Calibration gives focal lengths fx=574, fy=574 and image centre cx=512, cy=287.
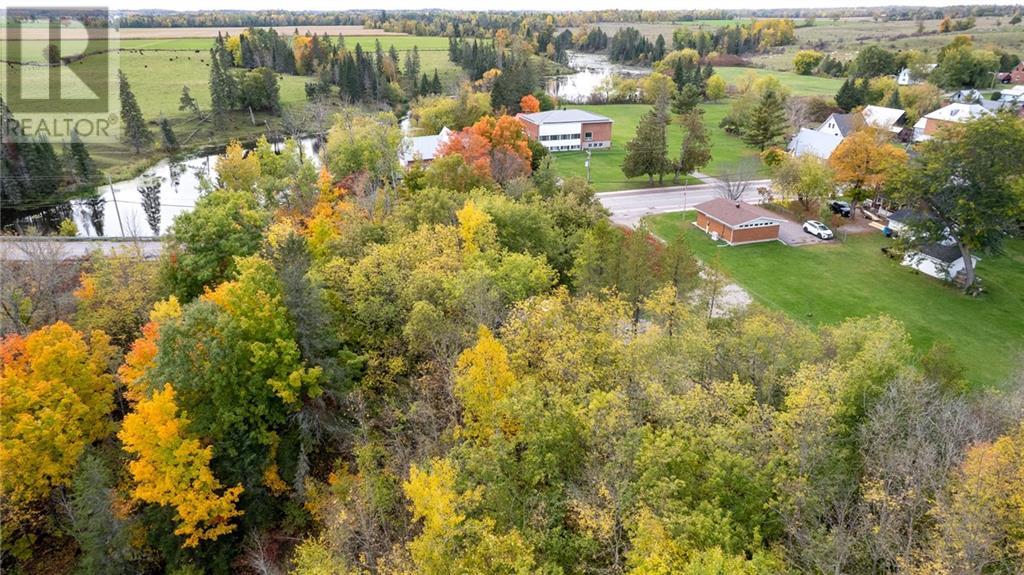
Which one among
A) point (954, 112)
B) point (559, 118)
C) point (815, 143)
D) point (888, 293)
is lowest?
point (888, 293)

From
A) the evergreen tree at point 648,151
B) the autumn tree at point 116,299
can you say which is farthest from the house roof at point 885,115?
the autumn tree at point 116,299

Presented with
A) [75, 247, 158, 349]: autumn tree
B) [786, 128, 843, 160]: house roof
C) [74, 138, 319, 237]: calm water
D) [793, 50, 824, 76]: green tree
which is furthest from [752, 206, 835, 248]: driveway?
[793, 50, 824, 76]: green tree

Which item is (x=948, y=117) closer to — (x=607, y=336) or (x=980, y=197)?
(x=980, y=197)

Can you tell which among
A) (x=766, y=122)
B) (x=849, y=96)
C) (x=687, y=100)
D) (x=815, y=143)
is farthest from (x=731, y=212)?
(x=849, y=96)

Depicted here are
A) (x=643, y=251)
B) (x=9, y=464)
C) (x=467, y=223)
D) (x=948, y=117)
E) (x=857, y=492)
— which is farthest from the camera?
(x=948, y=117)

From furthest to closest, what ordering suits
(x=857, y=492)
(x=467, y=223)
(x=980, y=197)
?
(x=980, y=197) → (x=467, y=223) → (x=857, y=492)

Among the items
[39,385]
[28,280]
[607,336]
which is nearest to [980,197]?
[607,336]

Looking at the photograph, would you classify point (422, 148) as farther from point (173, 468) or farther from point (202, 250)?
point (173, 468)
